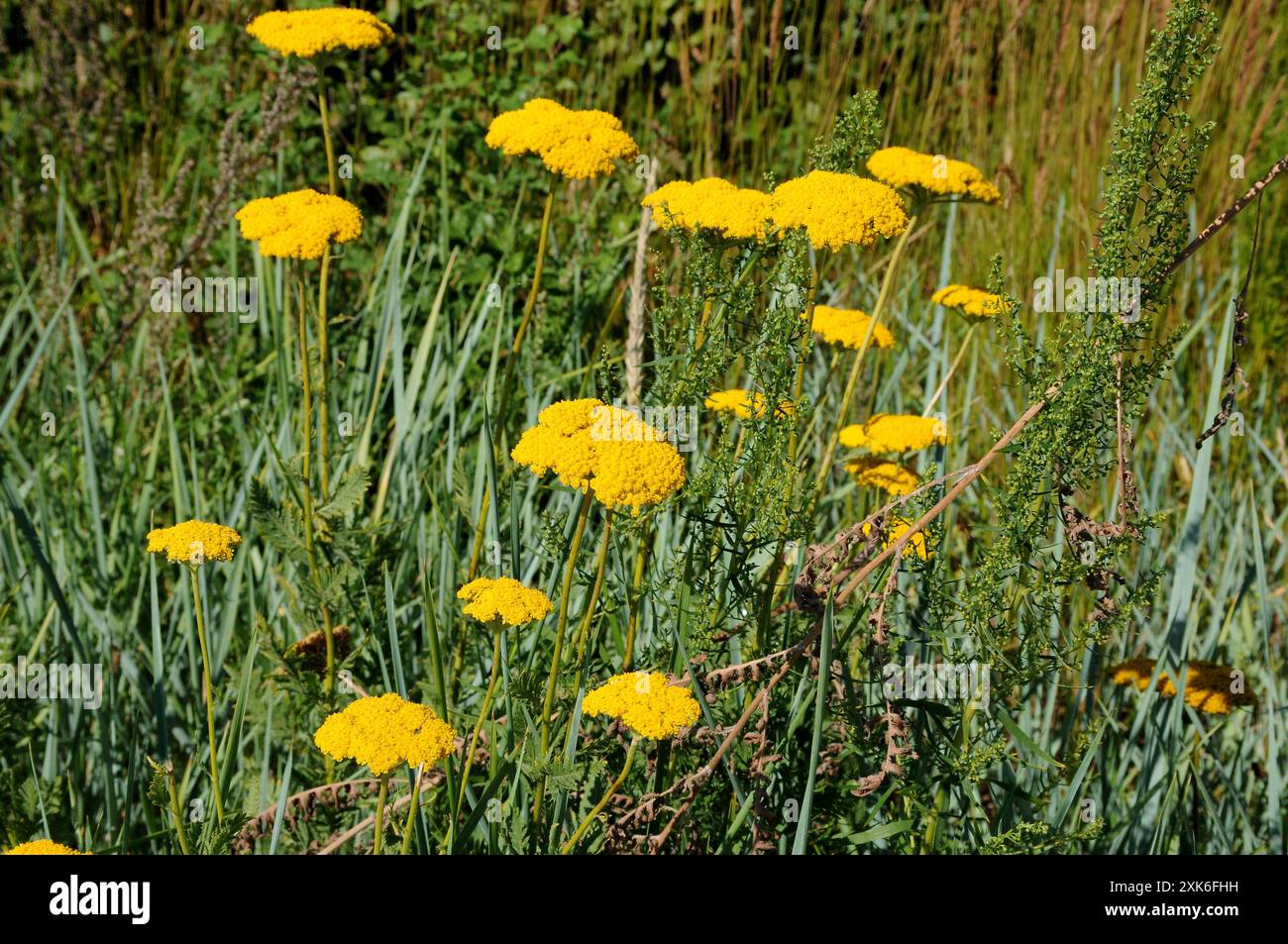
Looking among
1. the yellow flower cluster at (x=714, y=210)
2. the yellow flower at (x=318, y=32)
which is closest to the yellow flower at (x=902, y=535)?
the yellow flower cluster at (x=714, y=210)

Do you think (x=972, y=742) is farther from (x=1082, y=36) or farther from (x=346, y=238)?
(x=1082, y=36)

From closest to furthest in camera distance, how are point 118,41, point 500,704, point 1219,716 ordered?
point 500,704 → point 1219,716 → point 118,41

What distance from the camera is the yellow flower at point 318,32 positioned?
2.18 metres

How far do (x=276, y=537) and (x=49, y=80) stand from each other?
304 cm

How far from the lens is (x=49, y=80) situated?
14.3 ft

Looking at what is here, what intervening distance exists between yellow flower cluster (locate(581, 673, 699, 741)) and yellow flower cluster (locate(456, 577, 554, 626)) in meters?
0.13

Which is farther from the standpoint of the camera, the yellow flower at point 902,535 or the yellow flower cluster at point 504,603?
the yellow flower at point 902,535

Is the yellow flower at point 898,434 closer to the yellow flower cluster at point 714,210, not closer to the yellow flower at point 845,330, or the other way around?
the yellow flower at point 845,330

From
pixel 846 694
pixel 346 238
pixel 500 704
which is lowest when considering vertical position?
pixel 500 704

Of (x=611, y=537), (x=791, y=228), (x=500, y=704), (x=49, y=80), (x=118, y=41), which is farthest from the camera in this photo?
(x=118, y=41)

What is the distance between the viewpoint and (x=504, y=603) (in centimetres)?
158

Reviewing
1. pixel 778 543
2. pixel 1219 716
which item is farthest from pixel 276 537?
pixel 1219 716

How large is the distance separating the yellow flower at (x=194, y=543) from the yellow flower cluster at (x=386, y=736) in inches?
11.4

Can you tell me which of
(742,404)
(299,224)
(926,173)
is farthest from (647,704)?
(926,173)
